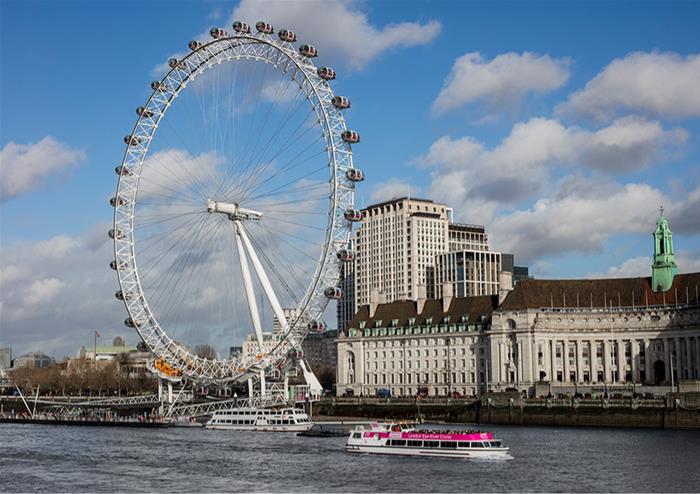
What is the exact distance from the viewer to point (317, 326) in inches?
4158

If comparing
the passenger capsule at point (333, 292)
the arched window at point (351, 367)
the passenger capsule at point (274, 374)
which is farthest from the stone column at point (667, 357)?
the passenger capsule at point (333, 292)

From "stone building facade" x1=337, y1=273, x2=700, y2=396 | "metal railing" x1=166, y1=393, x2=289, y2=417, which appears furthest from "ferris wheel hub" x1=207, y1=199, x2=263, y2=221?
"stone building facade" x1=337, y1=273, x2=700, y2=396

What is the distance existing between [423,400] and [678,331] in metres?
34.7

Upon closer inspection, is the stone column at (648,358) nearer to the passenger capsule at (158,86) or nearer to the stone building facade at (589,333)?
the stone building facade at (589,333)

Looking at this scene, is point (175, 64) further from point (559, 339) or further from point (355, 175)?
point (559, 339)

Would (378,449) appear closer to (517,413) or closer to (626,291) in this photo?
(517,413)

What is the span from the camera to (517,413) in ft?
385

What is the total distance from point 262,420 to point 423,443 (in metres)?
34.8

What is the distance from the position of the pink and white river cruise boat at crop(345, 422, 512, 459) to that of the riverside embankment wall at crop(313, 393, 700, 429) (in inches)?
1212

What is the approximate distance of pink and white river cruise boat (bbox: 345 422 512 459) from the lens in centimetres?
7650

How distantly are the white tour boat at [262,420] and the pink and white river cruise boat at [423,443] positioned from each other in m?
25.3

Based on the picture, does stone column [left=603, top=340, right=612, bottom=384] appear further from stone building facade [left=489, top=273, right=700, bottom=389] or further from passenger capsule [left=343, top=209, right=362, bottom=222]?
passenger capsule [left=343, top=209, right=362, bottom=222]

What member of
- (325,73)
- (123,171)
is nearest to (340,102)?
(325,73)

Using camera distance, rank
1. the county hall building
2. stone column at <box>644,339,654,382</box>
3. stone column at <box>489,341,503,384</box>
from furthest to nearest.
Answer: stone column at <box>489,341,503,384</box>, stone column at <box>644,339,654,382</box>, the county hall building
